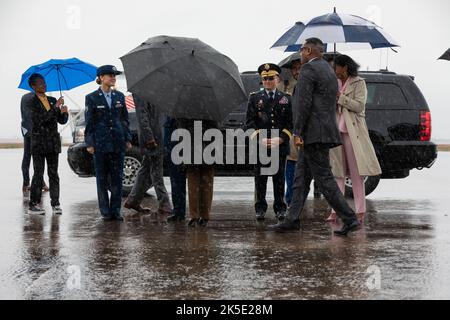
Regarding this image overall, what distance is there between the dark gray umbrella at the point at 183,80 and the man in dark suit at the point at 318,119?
2.91 feet

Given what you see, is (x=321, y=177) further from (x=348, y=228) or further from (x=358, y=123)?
(x=358, y=123)

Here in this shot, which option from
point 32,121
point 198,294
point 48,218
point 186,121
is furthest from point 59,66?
point 198,294

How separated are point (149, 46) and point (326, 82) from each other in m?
2.10

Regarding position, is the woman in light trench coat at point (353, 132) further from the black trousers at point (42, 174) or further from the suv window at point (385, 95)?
the black trousers at point (42, 174)

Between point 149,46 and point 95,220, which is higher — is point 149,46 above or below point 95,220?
above

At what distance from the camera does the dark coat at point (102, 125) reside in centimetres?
973

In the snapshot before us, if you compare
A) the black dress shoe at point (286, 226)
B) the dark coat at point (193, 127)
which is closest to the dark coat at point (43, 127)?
the dark coat at point (193, 127)

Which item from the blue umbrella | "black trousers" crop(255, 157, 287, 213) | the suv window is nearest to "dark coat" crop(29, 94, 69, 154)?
the blue umbrella

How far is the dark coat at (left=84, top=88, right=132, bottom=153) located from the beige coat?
8.55 ft

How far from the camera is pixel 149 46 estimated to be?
9.30 meters

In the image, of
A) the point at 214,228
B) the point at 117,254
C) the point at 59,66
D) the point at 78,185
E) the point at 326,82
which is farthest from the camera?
the point at 78,185

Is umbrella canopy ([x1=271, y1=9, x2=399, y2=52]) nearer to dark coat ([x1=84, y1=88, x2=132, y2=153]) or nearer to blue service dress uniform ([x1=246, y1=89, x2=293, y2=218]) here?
blue service dress uniform ([x1=246, y1=89, x2=293, y2=218])

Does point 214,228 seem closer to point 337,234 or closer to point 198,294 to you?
point 337,234
